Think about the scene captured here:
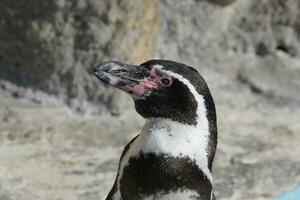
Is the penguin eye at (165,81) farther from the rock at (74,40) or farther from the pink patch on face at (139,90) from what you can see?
the rock at (74,40)

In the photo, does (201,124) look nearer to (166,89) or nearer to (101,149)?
(166,89)

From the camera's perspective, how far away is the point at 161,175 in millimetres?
2186

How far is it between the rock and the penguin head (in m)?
1.77

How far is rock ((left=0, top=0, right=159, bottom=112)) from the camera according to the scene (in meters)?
3.99

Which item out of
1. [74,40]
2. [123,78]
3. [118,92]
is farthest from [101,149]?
[123,78]

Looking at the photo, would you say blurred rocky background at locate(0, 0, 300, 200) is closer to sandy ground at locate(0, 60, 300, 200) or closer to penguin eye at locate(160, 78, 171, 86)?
sandy ground at locate(0, 60, 300, 200)

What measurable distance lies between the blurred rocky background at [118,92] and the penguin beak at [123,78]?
45.3 inches

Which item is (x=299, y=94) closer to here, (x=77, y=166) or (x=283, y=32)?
(x=283, y=32)

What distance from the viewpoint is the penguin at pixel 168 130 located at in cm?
219

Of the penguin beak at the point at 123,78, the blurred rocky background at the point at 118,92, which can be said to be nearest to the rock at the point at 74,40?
the blurred rocky background at the point at 118,92

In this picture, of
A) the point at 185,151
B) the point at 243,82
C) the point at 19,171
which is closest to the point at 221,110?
the point at 243,82

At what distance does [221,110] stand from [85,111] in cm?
60

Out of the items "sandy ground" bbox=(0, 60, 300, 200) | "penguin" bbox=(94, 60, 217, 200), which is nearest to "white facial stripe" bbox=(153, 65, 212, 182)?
"penguin" bbox=(94, 60, 217, 200)

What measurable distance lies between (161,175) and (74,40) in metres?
1.91
